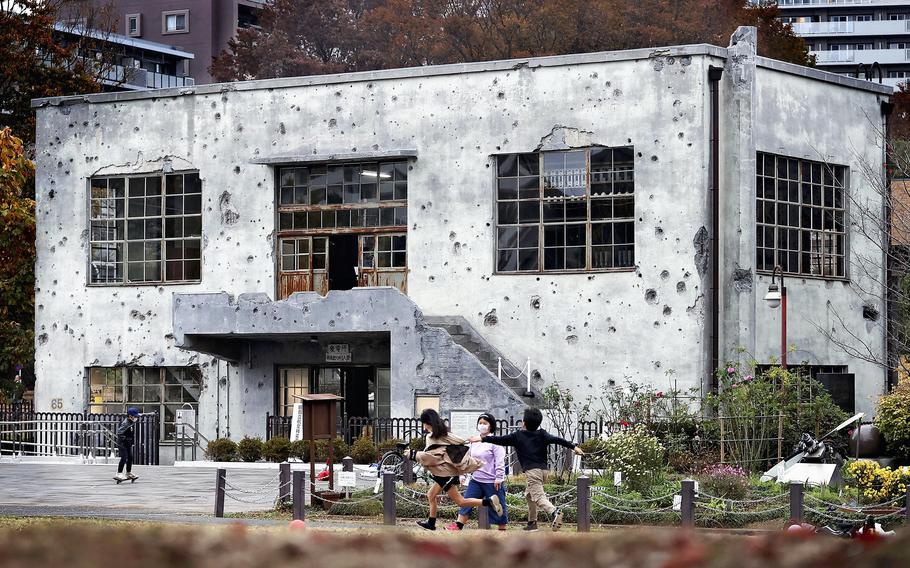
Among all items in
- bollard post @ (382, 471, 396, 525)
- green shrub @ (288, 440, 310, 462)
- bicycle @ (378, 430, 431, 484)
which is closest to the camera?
bollard post @ (382, 471, 396, 525)

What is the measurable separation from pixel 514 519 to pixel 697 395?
11423mm

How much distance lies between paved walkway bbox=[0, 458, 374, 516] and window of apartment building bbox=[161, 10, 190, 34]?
216ft

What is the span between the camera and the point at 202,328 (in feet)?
116

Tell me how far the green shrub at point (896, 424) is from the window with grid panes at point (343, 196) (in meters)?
13.5

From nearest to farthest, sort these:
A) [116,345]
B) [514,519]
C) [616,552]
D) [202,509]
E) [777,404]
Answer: [616,552] < [514,519] < [202,509] < [777,404] < [116,345]

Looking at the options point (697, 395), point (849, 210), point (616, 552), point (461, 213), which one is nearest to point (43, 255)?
point (461, 213)

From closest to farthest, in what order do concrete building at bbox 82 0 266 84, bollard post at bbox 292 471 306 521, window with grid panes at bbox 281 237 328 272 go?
1. bollard post at bbox 292 471 306 521
2. window with grid panes at bbox 281 237 328 272
3. concrete building at bbox 82 0 266 84

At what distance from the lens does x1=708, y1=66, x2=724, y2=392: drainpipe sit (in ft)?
108

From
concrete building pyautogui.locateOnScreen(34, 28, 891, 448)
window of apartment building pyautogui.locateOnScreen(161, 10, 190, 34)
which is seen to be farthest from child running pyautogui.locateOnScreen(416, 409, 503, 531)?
window of apartment building pyautogui.locateOnScreen(161, 10, 190, 34)

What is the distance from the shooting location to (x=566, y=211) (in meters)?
34.5

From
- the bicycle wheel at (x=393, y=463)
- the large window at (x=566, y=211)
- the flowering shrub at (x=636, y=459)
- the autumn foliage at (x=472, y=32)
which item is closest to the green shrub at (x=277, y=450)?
the bicycle wheel at (x=393, y=463)

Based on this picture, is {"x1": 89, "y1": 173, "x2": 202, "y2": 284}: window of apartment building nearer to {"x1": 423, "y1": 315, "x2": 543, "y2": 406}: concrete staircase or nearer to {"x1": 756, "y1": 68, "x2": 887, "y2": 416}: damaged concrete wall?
{"x1": 423, "y1": 315, "x2": 543, "y2": 406}: concrete staircase

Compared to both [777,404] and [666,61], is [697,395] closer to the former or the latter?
[777,404]

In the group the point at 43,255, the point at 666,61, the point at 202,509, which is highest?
the point at 666,61
